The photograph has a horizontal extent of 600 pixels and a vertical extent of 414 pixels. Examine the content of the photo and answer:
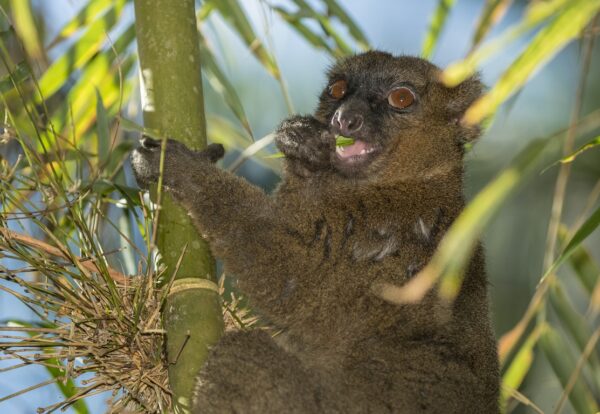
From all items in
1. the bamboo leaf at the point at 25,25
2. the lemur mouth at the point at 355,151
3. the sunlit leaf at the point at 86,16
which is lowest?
the lemur mouth at the point at 355,151

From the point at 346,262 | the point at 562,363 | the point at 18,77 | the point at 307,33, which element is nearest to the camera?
the point at 18,77

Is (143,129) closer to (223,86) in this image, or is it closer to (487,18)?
(223,86)

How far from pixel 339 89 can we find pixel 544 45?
2802 mm

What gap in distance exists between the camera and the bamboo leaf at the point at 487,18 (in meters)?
4.60

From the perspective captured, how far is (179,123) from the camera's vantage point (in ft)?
12.0

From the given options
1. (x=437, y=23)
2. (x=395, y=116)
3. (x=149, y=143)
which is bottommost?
(x=395, y=116)

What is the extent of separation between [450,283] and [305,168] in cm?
196

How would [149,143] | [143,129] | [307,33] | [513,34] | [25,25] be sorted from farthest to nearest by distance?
[307,33] → [149,143] → [25,25] → [143,129] → [513,34]

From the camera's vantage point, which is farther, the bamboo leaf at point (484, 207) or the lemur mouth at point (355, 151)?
the lemur mouth at point (355, 151)

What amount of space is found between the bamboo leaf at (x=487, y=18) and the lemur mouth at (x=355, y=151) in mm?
846

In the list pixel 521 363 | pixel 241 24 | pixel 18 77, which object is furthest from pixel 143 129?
pixel 521 363

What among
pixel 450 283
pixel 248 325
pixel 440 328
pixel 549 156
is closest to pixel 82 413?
pixel 248 325

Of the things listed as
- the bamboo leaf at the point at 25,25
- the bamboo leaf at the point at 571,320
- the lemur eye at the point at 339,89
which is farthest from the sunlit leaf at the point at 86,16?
the bamboo leaf at the point at 571,320

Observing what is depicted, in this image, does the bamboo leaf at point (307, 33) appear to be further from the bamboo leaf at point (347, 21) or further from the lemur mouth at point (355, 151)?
the lemur mouth at point (355, 151)
